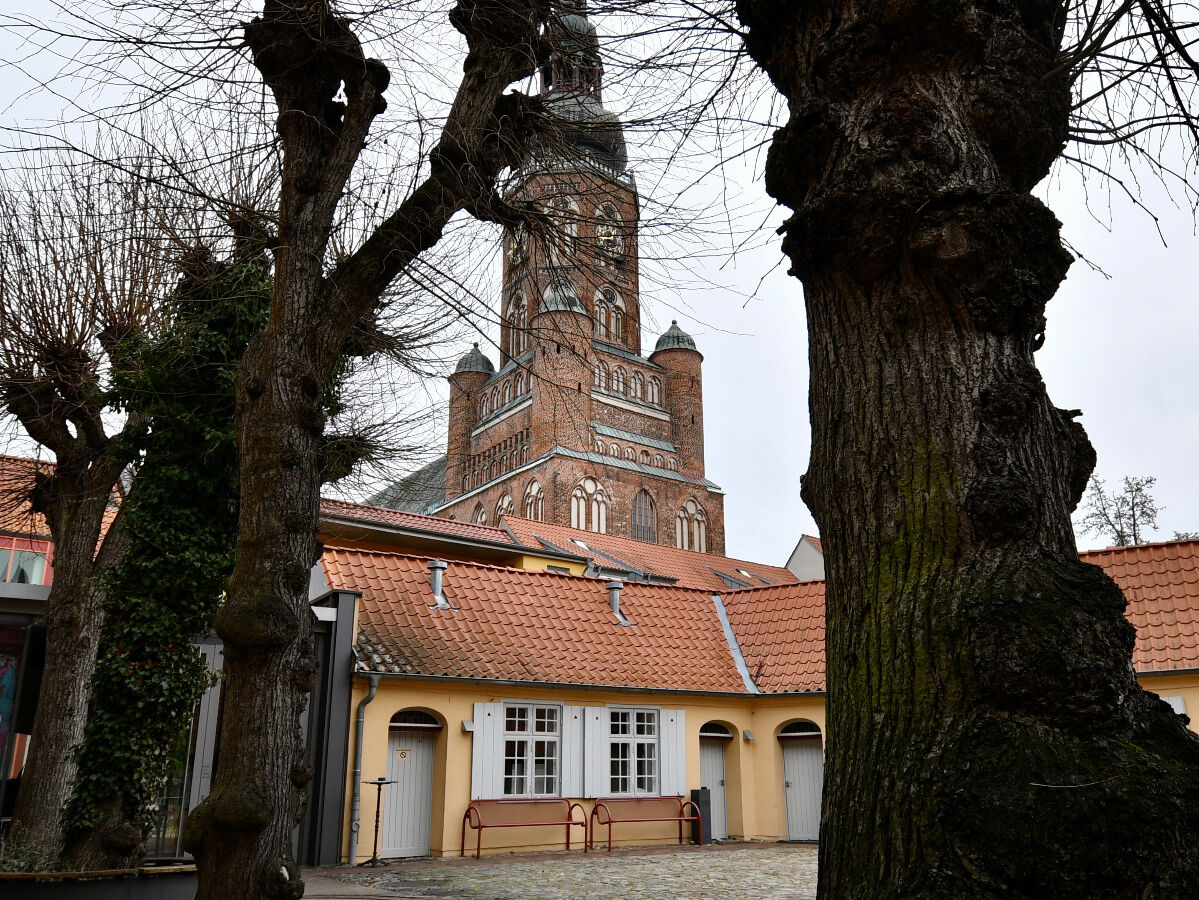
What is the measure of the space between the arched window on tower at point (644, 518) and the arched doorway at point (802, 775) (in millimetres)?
34541

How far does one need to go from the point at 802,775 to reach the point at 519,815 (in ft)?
19.0

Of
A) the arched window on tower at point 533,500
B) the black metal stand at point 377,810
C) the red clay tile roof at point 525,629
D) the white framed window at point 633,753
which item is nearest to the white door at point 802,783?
the red clay tile roof at point 525,629

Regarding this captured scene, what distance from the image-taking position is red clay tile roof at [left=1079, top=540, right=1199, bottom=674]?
1506 centimetres

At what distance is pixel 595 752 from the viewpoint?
16.7m

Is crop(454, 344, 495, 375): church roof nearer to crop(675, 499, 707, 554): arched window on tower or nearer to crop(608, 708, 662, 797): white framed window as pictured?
crop(675, 499, 707, 554): arched window on tower

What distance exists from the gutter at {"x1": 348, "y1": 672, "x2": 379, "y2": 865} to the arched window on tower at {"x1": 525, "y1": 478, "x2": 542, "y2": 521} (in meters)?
36.5

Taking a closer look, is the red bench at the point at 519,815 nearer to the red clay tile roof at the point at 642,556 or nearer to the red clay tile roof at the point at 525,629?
the red clay tile roof at the point at 525,629

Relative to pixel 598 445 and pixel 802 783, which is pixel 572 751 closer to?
pixel 802 783

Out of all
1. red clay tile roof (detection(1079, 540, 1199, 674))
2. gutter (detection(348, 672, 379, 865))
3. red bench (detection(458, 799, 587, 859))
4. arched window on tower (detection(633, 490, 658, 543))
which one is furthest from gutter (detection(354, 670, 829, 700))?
arched window on tower (detection(633, 490, 658, 543))

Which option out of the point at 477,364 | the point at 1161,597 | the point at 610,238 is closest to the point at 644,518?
the point at 477,364

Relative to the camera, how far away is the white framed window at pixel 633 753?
16938 mm

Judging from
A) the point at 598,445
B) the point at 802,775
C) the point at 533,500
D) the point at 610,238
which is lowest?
the point at 802,775

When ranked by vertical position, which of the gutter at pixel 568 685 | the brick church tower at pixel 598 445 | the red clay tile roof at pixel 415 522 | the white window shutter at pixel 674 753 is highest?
the brick church tower at pixel 598 445

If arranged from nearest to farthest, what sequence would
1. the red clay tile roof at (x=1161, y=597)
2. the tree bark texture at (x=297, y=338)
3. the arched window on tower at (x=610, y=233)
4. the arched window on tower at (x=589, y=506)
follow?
the tree bark texture at (x=297, y=338), the arched window on tower at (x=610, y=233), the red clay tile roof at (x=1161, y=597), the arched window on tower at (x=589, y=506)
